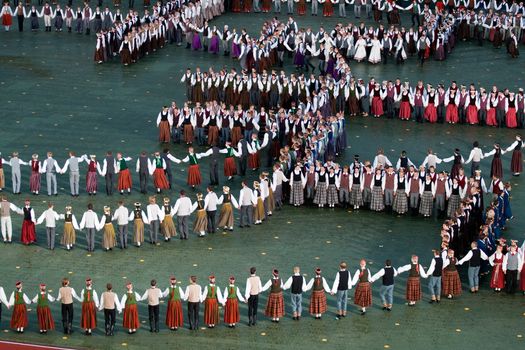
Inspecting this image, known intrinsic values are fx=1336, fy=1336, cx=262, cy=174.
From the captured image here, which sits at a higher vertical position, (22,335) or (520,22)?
(520,22)

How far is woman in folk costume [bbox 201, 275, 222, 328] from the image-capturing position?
2758 cm

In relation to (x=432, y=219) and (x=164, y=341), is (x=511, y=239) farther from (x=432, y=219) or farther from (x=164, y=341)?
(x=164, y=341)

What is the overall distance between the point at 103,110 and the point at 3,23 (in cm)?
1151

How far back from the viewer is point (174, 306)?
2756 cm

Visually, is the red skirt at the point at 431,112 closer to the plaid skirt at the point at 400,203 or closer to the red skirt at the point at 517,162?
the red skirt at the point at 517,162

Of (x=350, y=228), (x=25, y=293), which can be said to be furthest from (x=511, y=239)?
(x=25, y=293)

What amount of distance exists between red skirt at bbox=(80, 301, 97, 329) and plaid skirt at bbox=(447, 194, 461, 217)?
10.6 meters

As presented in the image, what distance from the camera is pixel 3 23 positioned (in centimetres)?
5216

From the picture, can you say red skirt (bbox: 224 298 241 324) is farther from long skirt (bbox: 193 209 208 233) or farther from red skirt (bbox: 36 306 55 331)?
long skirt (bbox: 193 209 208 233)

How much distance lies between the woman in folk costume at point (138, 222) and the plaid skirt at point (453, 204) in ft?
25.6

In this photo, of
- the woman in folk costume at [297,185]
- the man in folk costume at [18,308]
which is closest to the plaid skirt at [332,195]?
the woman in folk costume at [297,185]

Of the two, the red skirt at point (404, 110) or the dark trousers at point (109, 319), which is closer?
the dark trousers at point (109, 319)

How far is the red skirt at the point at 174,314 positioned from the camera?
90.4ft

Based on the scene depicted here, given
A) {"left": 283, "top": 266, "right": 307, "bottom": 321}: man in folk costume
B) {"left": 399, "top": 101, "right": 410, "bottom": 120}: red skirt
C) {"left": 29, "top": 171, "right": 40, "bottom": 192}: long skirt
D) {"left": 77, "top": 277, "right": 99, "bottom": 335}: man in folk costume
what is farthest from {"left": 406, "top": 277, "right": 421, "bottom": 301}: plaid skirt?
A: {"left": 399, "top": 101, "right": 410, "bottom": 120}: red skirt
